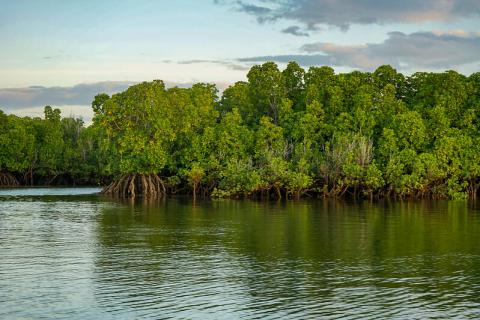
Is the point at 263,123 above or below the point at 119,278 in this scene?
above

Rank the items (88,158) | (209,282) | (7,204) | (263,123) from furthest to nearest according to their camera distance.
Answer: (88,158) → (263,123) → (7,204) → (209,282)

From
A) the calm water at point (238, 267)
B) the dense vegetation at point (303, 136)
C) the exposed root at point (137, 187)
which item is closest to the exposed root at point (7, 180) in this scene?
the dense vegetation at point (303, 136)

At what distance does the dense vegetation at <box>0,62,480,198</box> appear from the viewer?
71875 mm

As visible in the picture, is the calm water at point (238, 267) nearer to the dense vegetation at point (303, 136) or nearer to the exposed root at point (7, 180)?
the dense vegetation at point (303, 136)

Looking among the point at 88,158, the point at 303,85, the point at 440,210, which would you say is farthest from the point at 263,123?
the point at 88,158

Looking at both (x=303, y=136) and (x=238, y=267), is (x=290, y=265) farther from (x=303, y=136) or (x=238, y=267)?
(x=303, y=136)

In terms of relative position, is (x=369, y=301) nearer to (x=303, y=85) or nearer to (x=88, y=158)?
(x=303, y=85)

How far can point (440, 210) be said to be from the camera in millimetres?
56312

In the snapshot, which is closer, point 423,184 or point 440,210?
point 440,210

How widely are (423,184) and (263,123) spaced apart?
2015cm

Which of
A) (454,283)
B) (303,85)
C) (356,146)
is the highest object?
(303,85)

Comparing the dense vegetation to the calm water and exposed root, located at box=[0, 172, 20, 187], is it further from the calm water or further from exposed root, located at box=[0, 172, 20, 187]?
exposed root, located at box=[0, 172, 20, 187]

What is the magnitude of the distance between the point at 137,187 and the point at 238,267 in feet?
179

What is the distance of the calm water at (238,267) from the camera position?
1983cm
